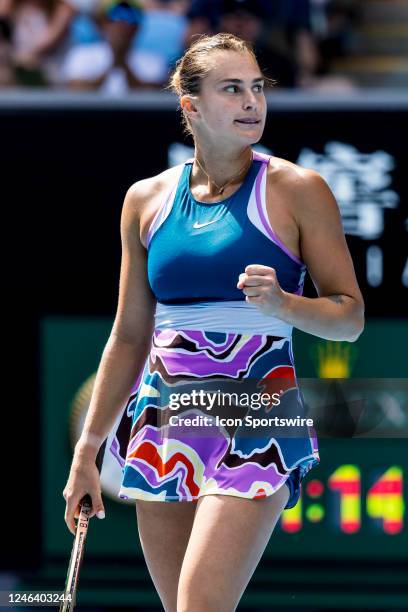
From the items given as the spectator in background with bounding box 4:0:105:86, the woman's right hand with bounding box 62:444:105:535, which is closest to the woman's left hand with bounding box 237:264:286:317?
the woman's right hand with bounding box 62:444:105:535

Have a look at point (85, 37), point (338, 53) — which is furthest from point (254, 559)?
point (338, 53)

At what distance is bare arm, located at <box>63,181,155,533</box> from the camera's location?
2992mm

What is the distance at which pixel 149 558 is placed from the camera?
2914 mm

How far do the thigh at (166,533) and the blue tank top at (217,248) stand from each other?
1.51ft

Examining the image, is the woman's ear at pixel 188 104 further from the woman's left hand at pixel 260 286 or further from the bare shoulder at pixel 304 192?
the woman's left hand at pixel 260 286

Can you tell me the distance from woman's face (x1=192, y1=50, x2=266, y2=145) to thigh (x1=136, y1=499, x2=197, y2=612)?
83 centimetres

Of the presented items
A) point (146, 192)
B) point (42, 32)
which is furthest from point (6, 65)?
point (146, 192)

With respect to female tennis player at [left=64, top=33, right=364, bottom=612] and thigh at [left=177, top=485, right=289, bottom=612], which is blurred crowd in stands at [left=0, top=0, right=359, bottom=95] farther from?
thigh at [left=177, top=485, right=289, bottom=612]

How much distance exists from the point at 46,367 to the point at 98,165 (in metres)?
0.79

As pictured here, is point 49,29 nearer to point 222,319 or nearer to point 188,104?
point 188,104

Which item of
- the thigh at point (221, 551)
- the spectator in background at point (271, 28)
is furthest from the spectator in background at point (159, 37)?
the thigh at point (221, 551)

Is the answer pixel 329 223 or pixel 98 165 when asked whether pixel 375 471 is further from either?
pixel 329 223

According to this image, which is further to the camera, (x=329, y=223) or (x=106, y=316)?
(x=106, y=316)

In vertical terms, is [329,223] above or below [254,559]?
above
